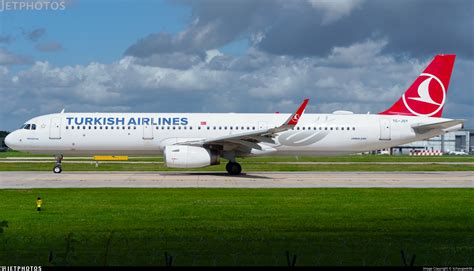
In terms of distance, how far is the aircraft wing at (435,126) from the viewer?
39072mm

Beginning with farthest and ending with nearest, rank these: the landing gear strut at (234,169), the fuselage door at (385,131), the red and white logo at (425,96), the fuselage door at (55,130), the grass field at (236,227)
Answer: the red and white logo at (425,96), the fuselage door at (385,131), the fuselage door at (55,130), the landing gear strut at (234,169), the grass field at (236,227)

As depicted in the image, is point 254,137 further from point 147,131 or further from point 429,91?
point 429,91

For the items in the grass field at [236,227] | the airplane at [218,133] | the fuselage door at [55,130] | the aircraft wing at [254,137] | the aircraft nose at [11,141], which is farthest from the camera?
the aircraft nose at [11,141]

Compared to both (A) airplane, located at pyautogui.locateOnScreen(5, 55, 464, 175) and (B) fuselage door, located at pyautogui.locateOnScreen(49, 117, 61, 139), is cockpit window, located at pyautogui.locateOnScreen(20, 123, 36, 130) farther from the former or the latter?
(B) fuselage door, located at pyautogui.locateOnScreen(49, 117, 61, 139)

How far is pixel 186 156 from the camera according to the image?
3528 centimetres

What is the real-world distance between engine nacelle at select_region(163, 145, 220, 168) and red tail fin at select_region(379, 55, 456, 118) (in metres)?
13.1

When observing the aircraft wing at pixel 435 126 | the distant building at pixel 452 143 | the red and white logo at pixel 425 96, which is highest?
the distant building at pixel 452 143

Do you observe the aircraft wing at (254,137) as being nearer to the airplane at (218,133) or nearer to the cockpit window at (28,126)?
the airplane at (218,133)

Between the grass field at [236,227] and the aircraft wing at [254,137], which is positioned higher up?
the aircraft wing at [254,137]

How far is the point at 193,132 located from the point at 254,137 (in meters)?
4.56

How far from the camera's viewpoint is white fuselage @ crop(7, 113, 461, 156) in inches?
Answer: 1512

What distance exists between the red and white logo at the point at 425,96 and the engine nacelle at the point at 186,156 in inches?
557

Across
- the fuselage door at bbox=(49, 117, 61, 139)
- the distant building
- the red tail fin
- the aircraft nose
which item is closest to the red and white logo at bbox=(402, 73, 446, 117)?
the red tail fin

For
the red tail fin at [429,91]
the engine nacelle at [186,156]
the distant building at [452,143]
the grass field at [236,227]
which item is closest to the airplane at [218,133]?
the engine nacelle at [186,156]
